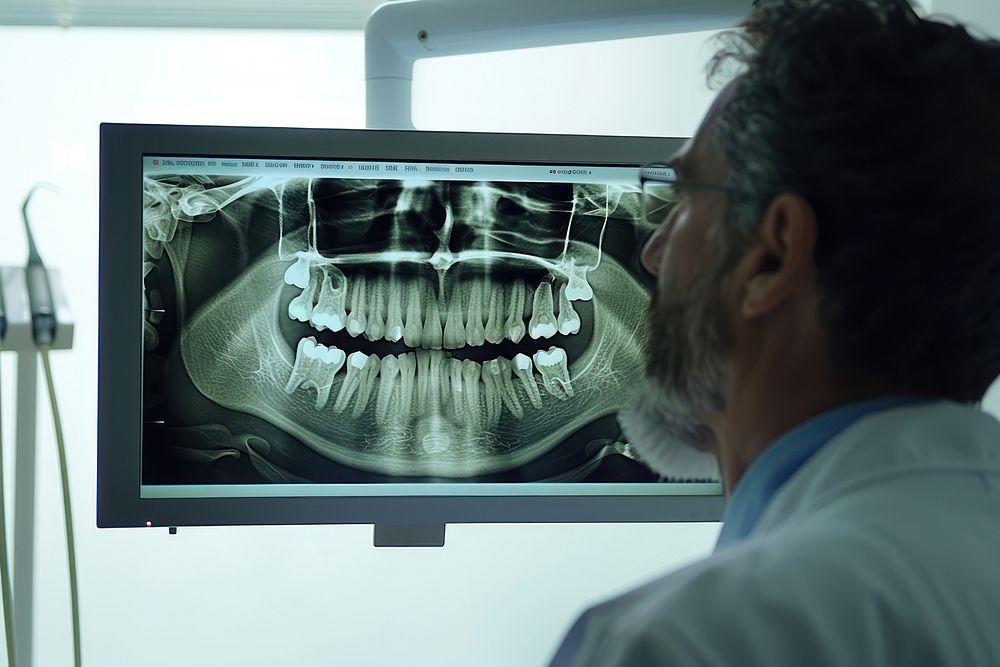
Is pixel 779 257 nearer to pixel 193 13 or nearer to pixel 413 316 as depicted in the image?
pixel 413 316

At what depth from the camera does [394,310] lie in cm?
80

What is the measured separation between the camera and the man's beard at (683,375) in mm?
502

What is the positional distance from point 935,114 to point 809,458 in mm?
180

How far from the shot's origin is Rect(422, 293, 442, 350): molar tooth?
801 millimetres

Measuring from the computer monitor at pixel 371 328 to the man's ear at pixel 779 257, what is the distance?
35 centimetres

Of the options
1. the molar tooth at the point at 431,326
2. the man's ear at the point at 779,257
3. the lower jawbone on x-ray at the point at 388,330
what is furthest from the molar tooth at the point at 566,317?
the man's ear at the point at 779,257

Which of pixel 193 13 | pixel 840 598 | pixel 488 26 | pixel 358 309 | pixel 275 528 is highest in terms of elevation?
pixel 193 13

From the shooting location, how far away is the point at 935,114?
431mm

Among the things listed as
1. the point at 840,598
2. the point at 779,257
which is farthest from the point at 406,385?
the point at 840,598

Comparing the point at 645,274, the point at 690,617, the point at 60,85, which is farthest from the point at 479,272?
the point at 60,85

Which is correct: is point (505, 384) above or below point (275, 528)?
above

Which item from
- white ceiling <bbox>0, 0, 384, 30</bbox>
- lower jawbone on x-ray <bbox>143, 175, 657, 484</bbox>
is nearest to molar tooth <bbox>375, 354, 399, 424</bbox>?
lower jawbone on x-ray <bbox>143, 175, 657, 484</bbox>

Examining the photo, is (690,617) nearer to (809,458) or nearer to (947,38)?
(809,458)

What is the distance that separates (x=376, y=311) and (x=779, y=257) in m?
0.43
